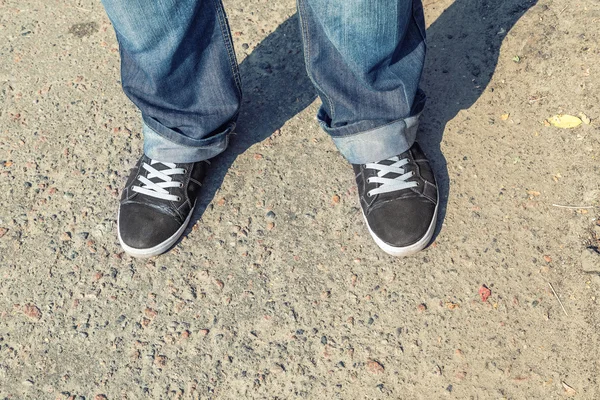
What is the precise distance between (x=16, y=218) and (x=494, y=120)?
1863 millimetres

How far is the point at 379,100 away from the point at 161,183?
0.82 m

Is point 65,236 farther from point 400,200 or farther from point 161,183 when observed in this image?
point 400,200

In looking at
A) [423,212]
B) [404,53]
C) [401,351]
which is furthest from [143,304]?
[404,53]

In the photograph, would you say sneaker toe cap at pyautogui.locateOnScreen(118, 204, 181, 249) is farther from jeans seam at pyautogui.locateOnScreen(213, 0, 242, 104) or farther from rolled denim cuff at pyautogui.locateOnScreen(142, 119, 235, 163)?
jeans seam at pyautogui.locateOnScreen(213, 0, 242, 104)

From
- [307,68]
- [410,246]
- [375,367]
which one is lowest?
[375,367]

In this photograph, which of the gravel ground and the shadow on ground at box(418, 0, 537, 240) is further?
the shadow on ground at box(418, 0, 537, 240)

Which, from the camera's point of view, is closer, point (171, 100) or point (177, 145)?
point (171, 100)

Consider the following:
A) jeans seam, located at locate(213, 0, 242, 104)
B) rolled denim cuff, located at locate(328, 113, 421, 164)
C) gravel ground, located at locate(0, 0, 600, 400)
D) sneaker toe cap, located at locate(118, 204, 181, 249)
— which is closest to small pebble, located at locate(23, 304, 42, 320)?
gravel ground, located at locate(0, 0, 600, 400)

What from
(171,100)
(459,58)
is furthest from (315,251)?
(459,58)

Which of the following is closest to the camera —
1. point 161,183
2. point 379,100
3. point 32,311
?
point 379,100

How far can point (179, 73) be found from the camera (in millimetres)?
1724

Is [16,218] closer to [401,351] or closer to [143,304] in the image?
[143,304]

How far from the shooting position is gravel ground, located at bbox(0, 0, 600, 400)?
1692mm

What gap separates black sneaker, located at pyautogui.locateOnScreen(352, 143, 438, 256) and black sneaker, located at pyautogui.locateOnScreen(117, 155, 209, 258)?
2.01 ft
